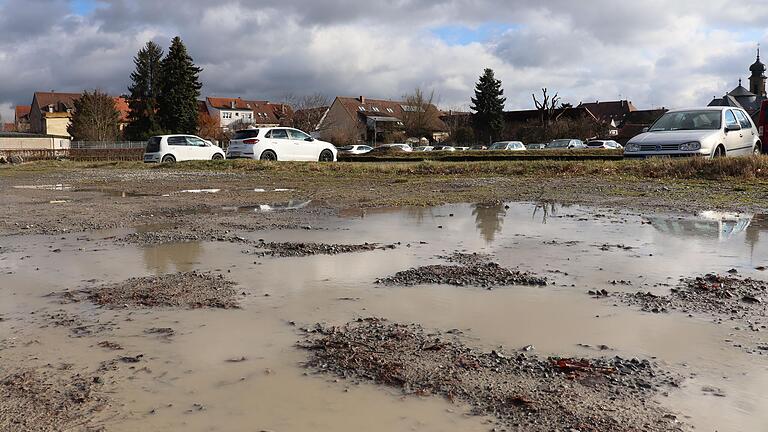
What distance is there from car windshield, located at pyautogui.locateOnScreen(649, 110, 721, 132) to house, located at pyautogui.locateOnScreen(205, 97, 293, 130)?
109273 mm

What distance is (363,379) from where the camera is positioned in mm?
2852

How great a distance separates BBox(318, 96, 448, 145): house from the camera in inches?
3152

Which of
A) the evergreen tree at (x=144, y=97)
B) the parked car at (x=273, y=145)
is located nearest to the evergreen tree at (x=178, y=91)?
the evergreen tree at (x=144, y=97)

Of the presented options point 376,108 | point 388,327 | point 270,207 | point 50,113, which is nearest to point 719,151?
point 270,207

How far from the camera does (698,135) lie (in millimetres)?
13430

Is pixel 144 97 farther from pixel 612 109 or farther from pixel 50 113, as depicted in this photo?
pixel 612 109

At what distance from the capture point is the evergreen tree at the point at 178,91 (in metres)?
62.2

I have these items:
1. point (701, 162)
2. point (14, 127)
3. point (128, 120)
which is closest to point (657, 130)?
point (701, 162)

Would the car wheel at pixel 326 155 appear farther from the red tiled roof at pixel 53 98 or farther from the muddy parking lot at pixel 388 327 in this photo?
the red tiled roof at pixel 53 98

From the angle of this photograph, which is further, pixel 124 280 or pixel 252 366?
pixel 124 280

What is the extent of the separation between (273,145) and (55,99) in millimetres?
108745

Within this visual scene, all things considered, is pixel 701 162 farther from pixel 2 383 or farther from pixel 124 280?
pixel 2 383

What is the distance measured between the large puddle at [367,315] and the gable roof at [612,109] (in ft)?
332

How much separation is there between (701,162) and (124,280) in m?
11.5
